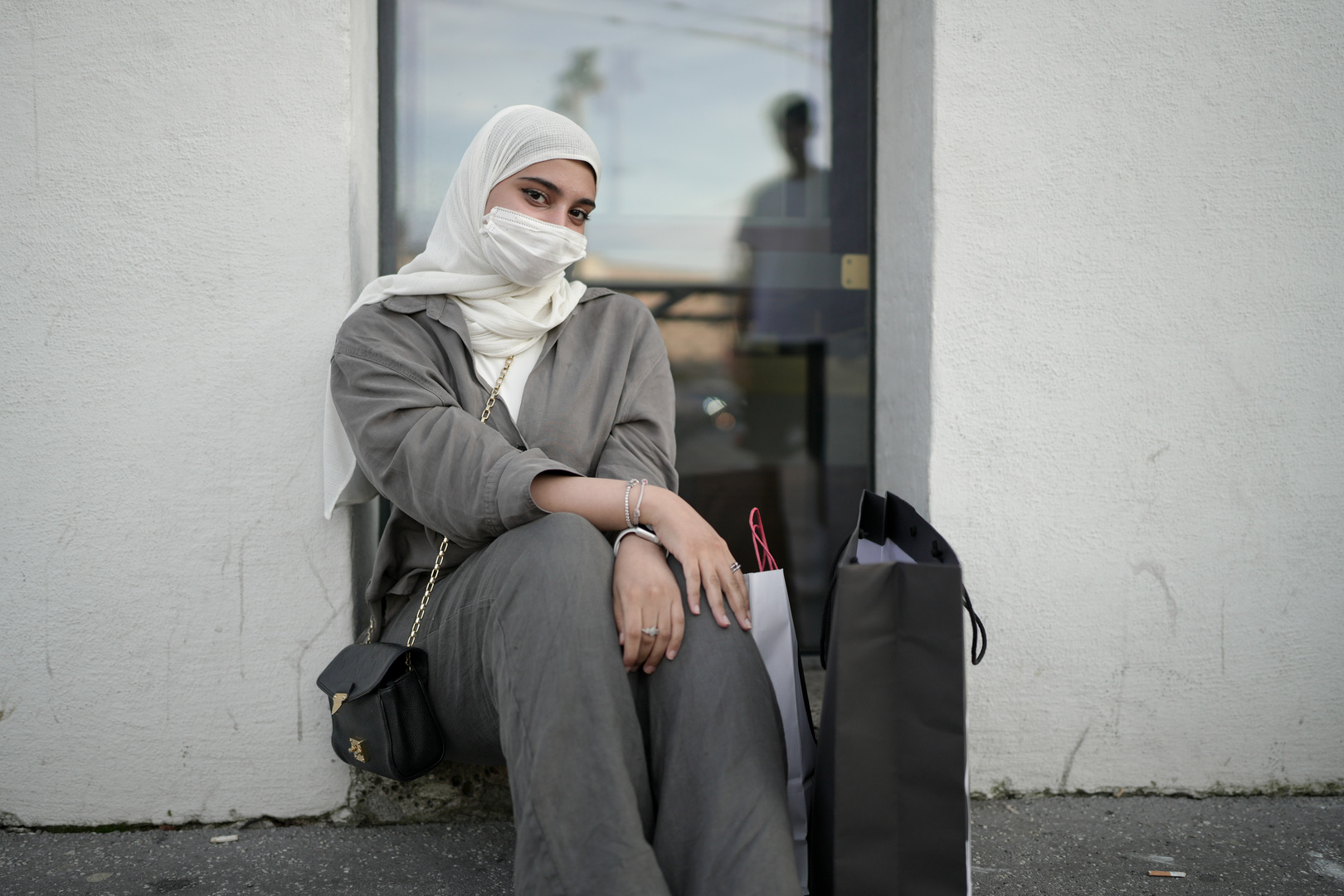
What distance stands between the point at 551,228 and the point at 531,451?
0.50m

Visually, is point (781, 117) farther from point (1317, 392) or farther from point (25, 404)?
point (25, 404)

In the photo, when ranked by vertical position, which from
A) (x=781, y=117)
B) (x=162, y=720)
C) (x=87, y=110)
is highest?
(x=781, y=117)

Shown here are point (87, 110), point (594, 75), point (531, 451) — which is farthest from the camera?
point (594, 75)

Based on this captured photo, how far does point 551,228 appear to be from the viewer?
5.71 feet

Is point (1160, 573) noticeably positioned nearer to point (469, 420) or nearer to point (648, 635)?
point (648, 635)

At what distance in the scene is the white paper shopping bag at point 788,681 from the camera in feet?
4.99

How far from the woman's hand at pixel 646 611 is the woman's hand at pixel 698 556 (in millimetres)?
40

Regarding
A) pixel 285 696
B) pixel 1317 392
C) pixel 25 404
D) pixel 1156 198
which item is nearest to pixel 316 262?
pixel 25 404

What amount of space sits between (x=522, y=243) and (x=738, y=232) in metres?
1.03

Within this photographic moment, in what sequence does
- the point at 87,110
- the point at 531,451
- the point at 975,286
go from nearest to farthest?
the point at 531,451
the point at 87,110
the point at 975,286

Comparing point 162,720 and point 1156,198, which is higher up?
point 1156,198

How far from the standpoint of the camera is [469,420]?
5.15 feet

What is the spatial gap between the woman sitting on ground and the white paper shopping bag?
0.24ft

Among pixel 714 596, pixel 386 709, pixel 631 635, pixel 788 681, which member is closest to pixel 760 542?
pixel 788 681
